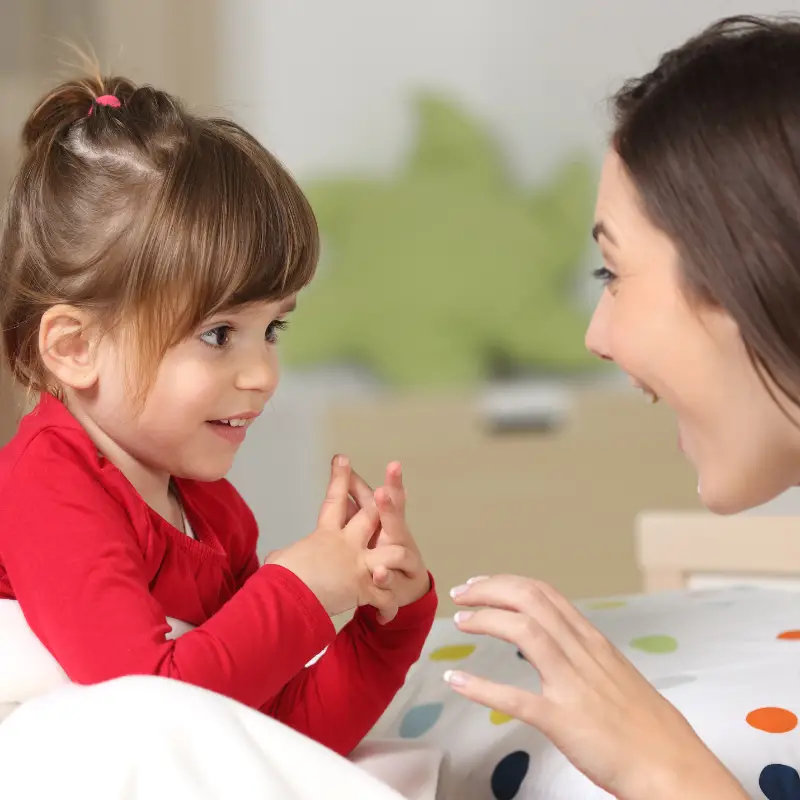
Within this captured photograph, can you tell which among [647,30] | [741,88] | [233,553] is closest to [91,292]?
[233,553]

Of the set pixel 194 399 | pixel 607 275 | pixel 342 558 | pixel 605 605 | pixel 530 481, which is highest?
pixel 607 275

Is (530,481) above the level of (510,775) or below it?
below

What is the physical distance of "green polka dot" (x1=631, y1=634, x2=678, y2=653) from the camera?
115 centimetres

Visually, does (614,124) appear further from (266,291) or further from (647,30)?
(647,30)

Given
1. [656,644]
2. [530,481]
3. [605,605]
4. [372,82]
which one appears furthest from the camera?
[372,82]

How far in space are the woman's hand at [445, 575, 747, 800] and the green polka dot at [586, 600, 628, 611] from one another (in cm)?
52

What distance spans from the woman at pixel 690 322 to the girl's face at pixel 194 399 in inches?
10.4

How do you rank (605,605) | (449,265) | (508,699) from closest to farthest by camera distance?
(508,699)
(605,605)
(449,265)

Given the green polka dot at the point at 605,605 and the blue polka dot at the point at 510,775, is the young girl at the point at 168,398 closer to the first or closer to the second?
the blue polka dot at the point at 510,775

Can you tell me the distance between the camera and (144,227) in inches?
35.4

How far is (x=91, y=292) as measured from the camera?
91cm

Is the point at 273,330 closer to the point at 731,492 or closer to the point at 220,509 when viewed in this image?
the point at 220,509

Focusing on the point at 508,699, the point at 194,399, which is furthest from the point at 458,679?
the point at 194,399

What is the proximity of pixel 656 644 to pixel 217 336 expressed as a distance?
0.55 meters
